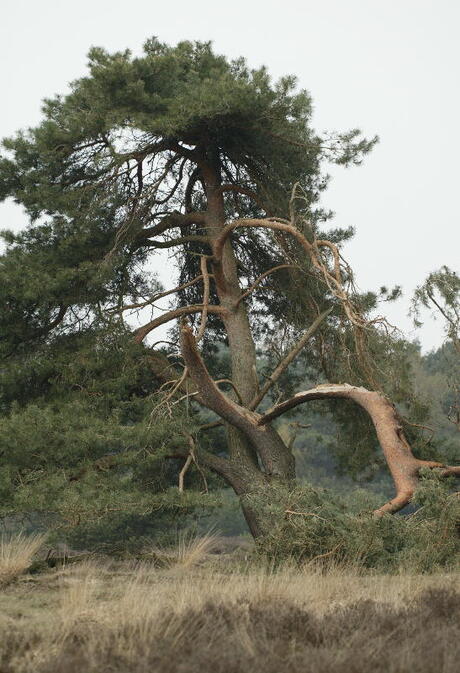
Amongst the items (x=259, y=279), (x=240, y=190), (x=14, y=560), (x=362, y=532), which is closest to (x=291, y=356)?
(x=259, y=279)

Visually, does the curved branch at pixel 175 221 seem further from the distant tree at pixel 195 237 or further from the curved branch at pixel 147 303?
the curved branch at pixel 147 303

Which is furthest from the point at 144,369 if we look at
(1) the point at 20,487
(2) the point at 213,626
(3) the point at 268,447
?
(2) the point at 213,626

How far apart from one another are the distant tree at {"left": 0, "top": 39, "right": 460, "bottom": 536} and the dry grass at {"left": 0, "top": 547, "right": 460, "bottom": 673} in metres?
5.34

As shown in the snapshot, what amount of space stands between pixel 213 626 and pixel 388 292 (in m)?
10.8

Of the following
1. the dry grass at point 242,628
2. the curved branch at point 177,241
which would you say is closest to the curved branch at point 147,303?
the curved branch at point 177,241

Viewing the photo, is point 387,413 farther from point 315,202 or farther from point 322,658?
point 322,658

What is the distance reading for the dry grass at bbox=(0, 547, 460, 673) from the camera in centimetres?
477

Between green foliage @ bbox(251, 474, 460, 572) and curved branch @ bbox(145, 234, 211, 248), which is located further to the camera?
curved branch @ bbox(145, 234, 211, 248)

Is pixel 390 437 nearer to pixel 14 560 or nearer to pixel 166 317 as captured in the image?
pixel 166 317

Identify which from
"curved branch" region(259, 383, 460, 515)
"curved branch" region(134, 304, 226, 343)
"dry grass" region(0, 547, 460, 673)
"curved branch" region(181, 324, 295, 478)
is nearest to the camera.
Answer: "dry grass" region(0, 547, 460, 673)

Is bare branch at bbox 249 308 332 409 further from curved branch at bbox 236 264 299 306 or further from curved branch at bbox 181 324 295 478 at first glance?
curved branch at bbox 236 264 299 306

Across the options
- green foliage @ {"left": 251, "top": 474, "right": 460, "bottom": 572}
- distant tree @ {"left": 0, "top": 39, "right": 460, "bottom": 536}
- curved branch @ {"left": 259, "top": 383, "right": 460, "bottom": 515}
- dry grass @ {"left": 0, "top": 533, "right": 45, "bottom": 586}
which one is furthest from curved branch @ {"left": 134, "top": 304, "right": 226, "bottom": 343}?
dry grass @ {"left": 0, "top": 533, "right": 45, "bottom": 586}

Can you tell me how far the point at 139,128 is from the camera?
1418cm

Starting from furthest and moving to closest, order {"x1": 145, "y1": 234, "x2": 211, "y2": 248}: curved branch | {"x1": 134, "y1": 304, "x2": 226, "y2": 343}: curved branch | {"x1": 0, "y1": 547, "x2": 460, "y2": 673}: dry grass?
{"x1": 145, "y1": 234, "x2": 211, "y2": 248}: curved branch
{"x1": 134, "y1": 304, "x2": 226, "y2": 343}: curved branch
{"x1": 0, "y1": 547, "x2": 460, "y2": 673}: dry grass
